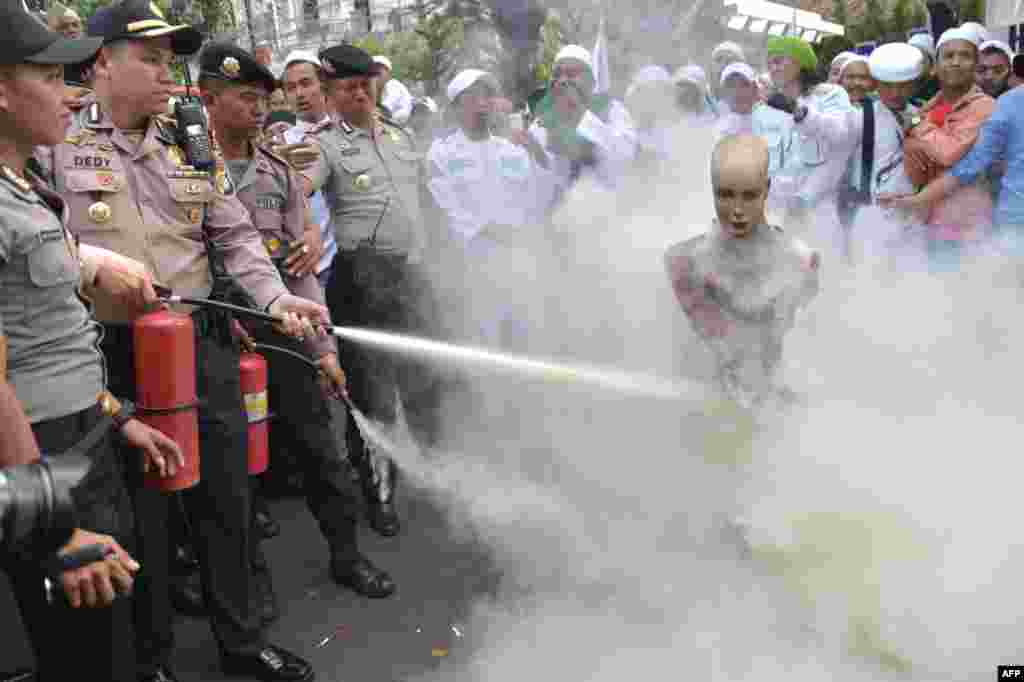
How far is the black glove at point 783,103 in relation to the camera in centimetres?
549

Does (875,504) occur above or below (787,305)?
below

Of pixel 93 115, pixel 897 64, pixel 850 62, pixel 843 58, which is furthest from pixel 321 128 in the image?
pixel 843 58

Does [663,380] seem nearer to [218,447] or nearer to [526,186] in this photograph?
[526,186]

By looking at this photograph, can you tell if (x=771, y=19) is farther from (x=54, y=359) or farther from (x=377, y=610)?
(x=54, y=359)

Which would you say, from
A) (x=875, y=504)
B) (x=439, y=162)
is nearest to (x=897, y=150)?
(x=439, y=162)

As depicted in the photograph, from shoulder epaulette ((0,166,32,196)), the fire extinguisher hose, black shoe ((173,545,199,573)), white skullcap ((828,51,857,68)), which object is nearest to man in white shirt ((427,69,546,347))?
the fire extinguisher hose

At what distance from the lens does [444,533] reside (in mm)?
4090

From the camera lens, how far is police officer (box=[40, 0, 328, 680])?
271cm

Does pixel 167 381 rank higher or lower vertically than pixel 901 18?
lower

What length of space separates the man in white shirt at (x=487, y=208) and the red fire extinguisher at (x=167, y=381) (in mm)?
2499

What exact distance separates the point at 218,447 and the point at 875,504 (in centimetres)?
201

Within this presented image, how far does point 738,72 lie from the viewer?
223 inches

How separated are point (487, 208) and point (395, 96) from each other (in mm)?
1667

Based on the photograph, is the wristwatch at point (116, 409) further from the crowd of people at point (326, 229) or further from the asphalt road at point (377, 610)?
the asphalt road at point (377, 610)
